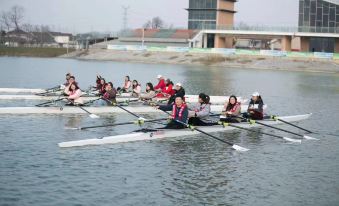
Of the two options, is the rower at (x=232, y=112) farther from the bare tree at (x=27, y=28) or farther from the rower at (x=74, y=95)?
the bare tree at (x=27, y=28)

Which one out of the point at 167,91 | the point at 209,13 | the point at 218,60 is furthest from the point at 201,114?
the point at 209,13

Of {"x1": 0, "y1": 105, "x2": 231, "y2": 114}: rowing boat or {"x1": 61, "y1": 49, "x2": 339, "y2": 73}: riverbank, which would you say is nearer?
{"x1": 0, "y1": 105, "x2": 231, "y2": 114}: rowing boat

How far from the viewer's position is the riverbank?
249 ft

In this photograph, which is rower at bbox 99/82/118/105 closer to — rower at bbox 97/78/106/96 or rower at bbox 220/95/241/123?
rower at bbox 97/78/106/96

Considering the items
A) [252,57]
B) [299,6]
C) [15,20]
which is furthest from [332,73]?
[15,20]

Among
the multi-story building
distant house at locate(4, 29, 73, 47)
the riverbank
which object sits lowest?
the riverbank

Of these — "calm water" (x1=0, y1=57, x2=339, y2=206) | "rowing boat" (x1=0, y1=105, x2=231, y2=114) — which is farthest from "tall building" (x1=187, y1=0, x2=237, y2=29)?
"calm water" (x1=0, y1=57, x2=339, y2=206)

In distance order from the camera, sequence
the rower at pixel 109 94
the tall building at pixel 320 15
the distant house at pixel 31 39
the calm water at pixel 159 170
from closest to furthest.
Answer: the calm water at pixel 159 170 < the rower at pixel 109 94 < the tall building at pixel 320 15 < the distant house at pixel 31 39

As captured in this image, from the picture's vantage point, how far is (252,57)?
83062mm

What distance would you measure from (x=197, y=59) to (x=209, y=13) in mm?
22261

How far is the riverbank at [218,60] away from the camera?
75.8 metres

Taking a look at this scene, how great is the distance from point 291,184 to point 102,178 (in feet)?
15.9

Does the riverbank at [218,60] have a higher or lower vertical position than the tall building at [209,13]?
lower

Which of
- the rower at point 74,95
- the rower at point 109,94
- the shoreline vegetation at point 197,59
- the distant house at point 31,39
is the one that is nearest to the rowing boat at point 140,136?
the rower at point 109,94
